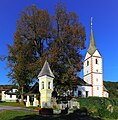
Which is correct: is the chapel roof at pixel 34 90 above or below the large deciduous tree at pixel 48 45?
below

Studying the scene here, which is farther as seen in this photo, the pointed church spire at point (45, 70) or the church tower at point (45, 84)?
the pointed church spire at point (45, 70)

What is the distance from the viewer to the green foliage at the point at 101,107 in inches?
1131

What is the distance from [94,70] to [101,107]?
1155 inches

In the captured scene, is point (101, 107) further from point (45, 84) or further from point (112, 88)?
point (112, 88)

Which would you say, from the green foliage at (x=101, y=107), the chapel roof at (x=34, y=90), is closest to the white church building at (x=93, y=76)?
the chapel roof at (x=34, y=90)

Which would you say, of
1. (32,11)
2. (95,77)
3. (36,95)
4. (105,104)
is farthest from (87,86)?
(105,104)

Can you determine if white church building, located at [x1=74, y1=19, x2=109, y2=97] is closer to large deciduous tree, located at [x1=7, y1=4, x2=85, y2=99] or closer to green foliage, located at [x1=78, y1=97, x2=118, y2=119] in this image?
large deciduous tree, located at [x1=7, y1=4, x2=85, y2=99]

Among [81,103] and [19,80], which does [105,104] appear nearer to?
[81,103]

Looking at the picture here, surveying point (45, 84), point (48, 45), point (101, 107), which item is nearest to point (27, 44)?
point (48, 45)

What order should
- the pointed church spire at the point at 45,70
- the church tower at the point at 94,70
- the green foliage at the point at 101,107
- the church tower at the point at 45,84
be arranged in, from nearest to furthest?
1. the green foliage at the point at 101,107
2. the church tower at the point at 45,84
3. the pointed church spire at the point at 45,70
4. the church tower at the point at 94,70

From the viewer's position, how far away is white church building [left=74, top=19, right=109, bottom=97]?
57.5 m

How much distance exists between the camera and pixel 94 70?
58.7 m

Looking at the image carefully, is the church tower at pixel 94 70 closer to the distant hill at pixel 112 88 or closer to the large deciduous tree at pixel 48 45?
the distant hill at pixel 112 88

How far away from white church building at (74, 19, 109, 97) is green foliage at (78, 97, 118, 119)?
85.1 ft
